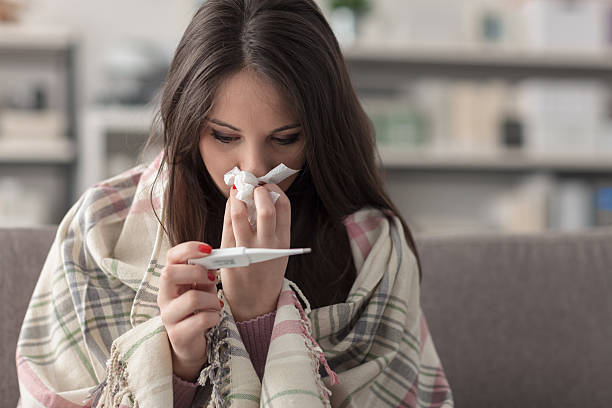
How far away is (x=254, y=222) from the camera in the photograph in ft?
3.00

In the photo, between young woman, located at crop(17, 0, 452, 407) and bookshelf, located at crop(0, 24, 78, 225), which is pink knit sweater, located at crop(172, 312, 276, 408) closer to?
young woman, located at crop(17, 0, 452, 407)

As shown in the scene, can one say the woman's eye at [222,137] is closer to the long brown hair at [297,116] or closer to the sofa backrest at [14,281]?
the long brown hair at [297,116]

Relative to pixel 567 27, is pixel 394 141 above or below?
below

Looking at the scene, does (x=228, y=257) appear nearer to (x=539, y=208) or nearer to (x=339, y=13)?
(x=339, y=13)

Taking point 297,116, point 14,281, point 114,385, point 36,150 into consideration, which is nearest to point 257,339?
point 114,385

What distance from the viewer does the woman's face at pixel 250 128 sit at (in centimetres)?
90

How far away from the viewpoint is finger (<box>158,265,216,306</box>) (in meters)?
0.81

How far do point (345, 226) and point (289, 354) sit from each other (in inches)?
11.2

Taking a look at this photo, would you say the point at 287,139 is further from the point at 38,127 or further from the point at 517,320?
the point at 38,127

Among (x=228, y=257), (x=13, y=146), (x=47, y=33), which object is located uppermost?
(x=47, y=33)

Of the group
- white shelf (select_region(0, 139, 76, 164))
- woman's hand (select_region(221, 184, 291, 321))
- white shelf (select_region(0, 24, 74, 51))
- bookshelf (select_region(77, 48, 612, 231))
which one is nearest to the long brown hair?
woman's hand (select_region(221, 184, 291, 321))

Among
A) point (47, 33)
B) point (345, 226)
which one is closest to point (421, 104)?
point (47, 33)

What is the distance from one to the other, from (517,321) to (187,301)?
748 mm

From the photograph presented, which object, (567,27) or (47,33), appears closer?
(47,33)
